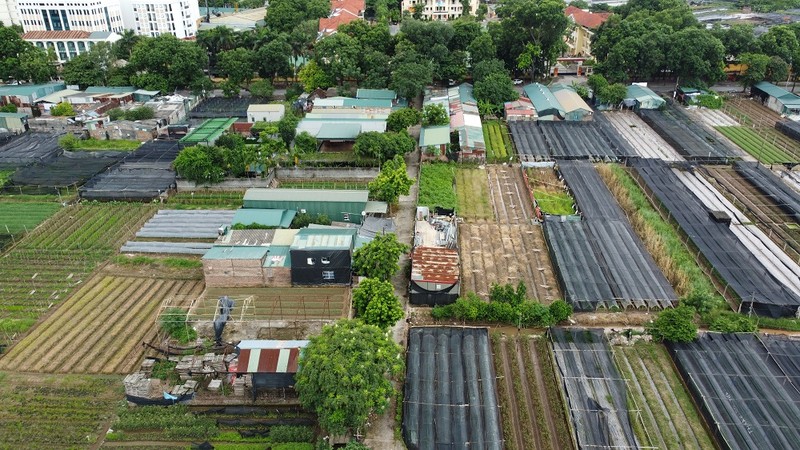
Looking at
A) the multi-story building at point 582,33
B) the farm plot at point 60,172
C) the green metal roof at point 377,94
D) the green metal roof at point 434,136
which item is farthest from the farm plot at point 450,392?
the multi-story building at point 582,33

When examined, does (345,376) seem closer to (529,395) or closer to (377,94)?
(529,395)

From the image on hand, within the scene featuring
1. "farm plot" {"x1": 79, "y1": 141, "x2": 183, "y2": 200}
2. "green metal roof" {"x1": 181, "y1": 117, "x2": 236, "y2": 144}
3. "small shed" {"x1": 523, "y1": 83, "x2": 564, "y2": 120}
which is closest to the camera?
"farm plot" {"x1": 79, "y1": 141, "x2": 183, "y2": 200}

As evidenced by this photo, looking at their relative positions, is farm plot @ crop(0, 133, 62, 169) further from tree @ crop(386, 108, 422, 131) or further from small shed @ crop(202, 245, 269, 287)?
tree @ crop(386, 108, 422, 131)

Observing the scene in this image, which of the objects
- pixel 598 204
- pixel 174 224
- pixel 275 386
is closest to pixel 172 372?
pixel 275 386

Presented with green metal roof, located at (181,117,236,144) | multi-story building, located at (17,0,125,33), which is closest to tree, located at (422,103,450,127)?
green metal roof, located at (181,117,236,144)

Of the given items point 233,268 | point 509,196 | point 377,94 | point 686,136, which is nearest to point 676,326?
point 509,196
